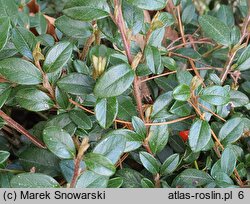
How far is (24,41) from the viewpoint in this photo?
0.92 meters

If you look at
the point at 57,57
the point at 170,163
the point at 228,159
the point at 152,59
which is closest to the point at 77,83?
the point at 57,57

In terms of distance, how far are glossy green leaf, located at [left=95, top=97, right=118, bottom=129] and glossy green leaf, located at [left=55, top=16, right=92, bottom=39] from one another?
17 centimetres

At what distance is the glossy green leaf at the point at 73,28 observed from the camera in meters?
0.94

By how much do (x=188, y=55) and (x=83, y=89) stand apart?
0.44 m

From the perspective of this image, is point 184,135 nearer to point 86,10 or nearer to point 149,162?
point 149,162

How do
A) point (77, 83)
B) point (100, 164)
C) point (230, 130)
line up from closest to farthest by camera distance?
point (100, 164) → point (77, 83) → point (230, 130)

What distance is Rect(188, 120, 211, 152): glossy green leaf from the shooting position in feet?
3.08

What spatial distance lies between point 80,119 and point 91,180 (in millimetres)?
157

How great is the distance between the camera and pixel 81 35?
945 mm

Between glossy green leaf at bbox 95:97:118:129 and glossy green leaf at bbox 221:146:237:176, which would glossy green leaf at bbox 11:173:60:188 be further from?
glossy green leaf at bbox 221:146:237:176

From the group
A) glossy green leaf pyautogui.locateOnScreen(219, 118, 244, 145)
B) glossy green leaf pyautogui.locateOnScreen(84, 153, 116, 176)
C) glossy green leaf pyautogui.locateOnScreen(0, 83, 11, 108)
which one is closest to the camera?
glossy green leaf pyautogui.locateOnScreen(84, 153, 116, 176)

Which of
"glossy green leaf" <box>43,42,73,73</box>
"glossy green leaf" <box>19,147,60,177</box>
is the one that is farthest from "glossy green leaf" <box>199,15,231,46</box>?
"glossy green leaf" <box>19,147,60,177</box>

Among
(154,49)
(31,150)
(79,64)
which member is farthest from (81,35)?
(31,150)
